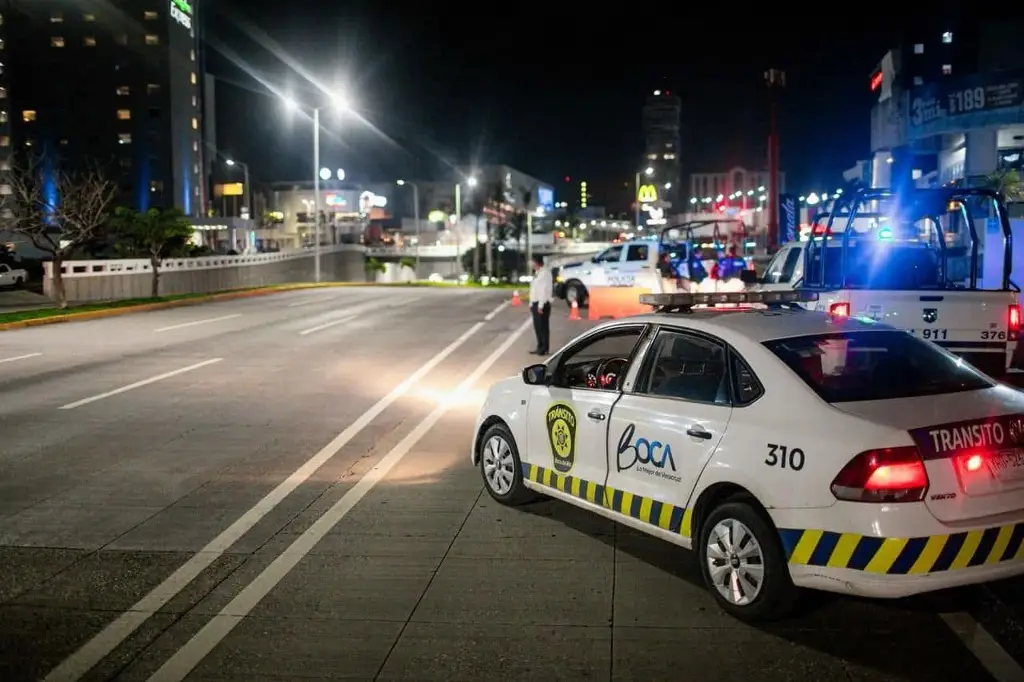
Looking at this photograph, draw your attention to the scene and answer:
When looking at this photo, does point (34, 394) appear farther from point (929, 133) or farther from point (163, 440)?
point (929, 133)

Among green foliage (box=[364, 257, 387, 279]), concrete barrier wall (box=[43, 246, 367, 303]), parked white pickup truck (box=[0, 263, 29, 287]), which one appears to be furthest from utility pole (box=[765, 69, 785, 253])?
parked white pickup truck (box=[0, 263, 29, 287])

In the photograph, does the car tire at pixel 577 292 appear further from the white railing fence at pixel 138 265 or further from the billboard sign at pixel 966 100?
the billboard sign at pixel 966 100

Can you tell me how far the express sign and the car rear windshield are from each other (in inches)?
4668

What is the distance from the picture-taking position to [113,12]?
10956cm

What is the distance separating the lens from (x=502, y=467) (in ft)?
25.7

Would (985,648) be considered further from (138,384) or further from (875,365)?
(138,384)

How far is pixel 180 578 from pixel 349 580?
1025mm

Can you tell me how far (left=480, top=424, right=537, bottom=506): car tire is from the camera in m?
7.66

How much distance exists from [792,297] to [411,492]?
3.44m

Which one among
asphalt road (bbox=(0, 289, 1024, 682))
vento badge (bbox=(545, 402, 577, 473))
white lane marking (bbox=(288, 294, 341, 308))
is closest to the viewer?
asphalt road (bbox=(0, 289, 1024, 682))

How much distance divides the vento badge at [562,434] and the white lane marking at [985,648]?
248 centimetres

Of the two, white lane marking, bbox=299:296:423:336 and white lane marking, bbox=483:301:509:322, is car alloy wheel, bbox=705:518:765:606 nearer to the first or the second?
white lane marking, bbox=299:296:423:336

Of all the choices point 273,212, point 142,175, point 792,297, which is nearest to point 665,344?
point 792,297

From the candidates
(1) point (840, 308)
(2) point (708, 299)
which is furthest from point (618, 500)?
(1) point (840, 308)
